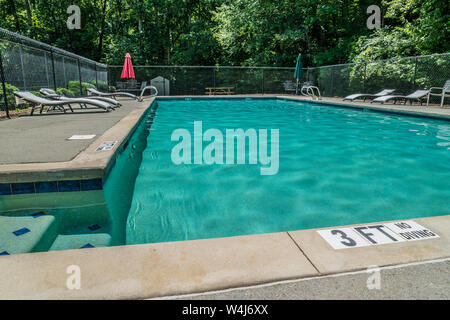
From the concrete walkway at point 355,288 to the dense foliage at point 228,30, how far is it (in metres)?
13.0

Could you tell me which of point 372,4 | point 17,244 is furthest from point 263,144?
point 372,4

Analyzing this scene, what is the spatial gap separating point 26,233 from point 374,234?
7.70ft

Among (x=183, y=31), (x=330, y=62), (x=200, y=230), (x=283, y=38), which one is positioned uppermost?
(x=183, y=31)

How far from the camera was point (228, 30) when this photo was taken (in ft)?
62.2

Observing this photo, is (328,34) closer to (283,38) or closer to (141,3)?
(283,38)

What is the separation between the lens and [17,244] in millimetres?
2059

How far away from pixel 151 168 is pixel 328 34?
1897 cm

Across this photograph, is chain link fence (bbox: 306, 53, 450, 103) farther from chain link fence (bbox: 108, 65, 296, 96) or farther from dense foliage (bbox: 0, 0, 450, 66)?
chain link fence (bbox: 108, 65, 296, 96)

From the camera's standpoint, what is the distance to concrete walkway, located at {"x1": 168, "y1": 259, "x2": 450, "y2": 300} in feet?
4.15

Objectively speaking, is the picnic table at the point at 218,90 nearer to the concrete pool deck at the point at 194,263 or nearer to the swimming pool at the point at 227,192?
the swimming pool at the point at 227,192

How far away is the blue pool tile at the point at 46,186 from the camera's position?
2711 millimetres

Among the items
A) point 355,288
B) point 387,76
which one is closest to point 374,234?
point 355,288

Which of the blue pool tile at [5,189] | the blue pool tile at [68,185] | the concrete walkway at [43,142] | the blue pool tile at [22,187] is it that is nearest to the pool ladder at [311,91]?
the concrete walkway at [43,142]

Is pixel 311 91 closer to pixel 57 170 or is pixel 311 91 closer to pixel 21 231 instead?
pixel 57 170
